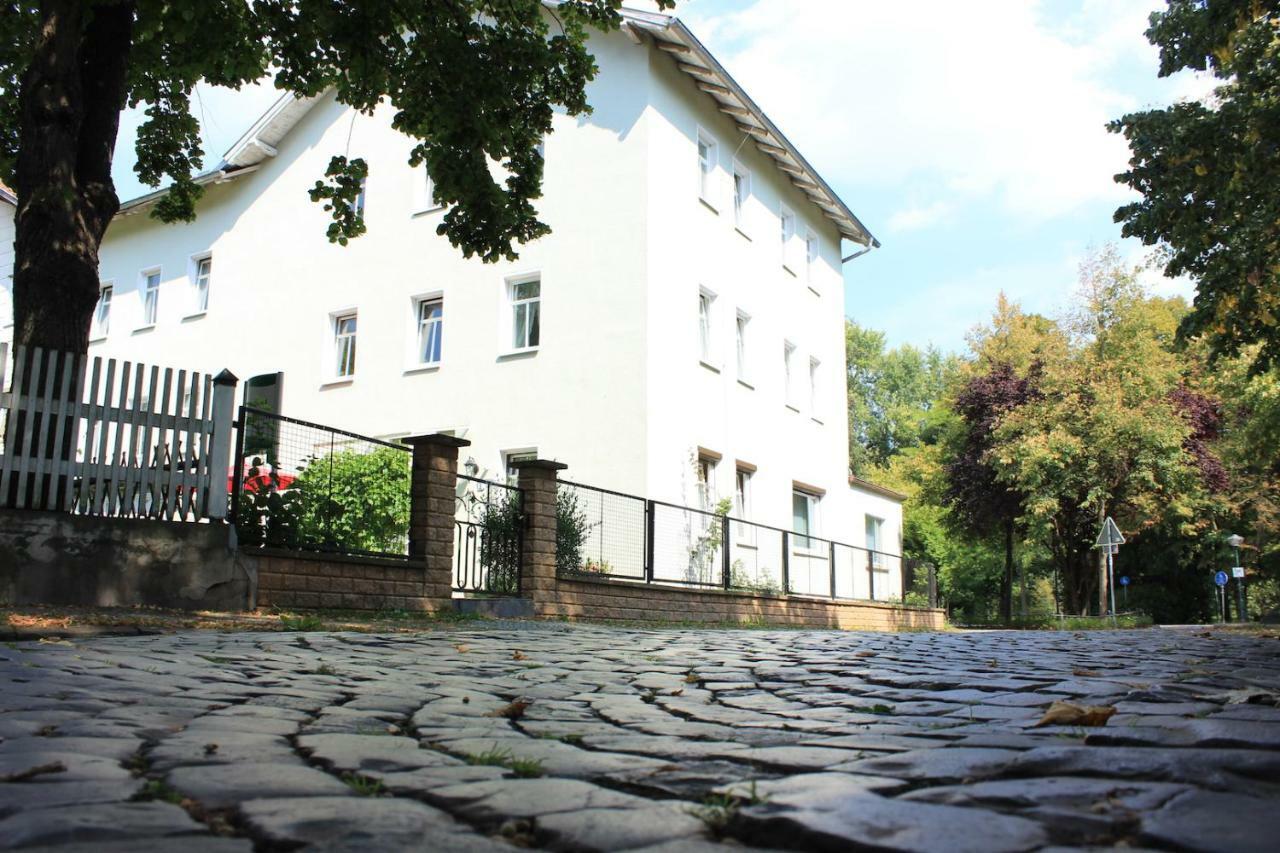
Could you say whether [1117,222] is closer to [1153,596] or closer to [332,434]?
[332,434]

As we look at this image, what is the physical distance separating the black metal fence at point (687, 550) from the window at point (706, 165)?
22.2ft

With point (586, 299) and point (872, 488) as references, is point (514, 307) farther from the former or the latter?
point (872, 488)

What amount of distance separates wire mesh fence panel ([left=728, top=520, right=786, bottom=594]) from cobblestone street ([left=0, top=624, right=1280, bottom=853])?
42.3 feet

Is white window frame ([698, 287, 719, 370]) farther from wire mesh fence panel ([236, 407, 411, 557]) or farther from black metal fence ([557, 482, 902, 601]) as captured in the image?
wire mesh fence panel ([236, 407, 411, 557])

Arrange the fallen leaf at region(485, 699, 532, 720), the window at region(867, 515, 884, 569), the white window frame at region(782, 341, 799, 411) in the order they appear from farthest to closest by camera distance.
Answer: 1. the window at region(867, 515, 884, 569)
2. the white window frame at region(782, 341, 799, 411)
3. the fallen leaf at region(485, 699, 532, 720)

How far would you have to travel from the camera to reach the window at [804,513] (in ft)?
81.0

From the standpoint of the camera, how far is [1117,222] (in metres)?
13.6

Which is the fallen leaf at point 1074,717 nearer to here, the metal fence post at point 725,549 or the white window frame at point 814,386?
the metal fence post at point 725,549

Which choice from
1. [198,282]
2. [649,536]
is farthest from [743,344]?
[198,282]

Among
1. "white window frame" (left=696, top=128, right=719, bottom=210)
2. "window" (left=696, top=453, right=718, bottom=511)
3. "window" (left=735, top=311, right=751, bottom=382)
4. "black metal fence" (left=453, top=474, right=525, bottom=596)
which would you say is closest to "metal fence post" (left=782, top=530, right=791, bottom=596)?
"window" (left=696, top=453, right=718, bottom=511)

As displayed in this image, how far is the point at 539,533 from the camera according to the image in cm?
1360

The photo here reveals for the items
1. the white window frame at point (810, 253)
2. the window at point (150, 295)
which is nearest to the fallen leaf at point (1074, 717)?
the white window frame at point (810, 253)

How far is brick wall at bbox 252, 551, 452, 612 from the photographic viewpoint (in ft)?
34.5

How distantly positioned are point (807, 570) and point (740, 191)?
8206mm
